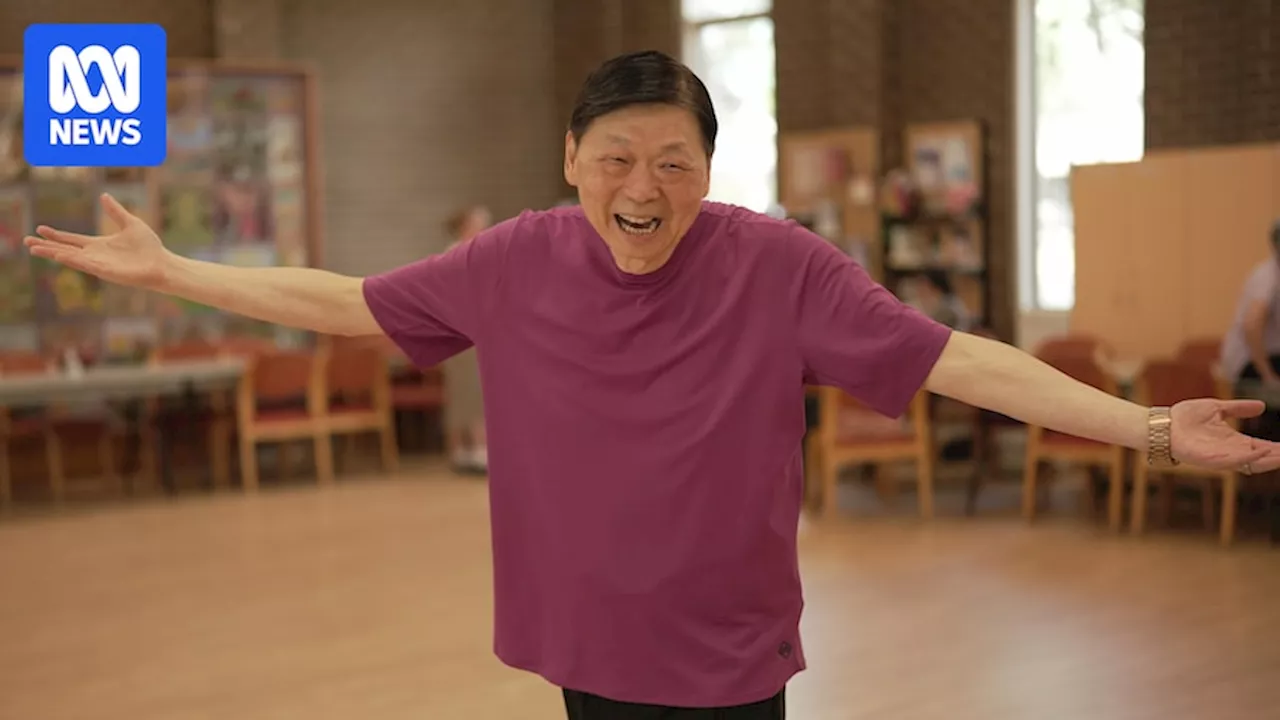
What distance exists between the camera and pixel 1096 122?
9.30 meters

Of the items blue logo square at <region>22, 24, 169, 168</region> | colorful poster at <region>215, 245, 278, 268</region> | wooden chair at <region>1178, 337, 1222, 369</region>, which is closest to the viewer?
blue logo square at <region>22, 24, 169, 168</region>

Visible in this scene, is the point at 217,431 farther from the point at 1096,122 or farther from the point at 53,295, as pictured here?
the point at 1096,122

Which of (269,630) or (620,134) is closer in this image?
(620,134)

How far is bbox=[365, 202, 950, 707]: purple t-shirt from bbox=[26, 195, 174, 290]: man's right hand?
61 cm

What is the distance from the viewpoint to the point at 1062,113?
31.1ft

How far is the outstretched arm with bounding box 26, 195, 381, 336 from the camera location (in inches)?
80.1

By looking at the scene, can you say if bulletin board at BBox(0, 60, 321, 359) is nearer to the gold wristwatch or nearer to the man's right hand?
the man's right hand

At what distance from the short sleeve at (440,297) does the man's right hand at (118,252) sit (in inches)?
12.6

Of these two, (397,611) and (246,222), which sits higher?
(246,222)

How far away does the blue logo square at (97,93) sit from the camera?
8.11ft

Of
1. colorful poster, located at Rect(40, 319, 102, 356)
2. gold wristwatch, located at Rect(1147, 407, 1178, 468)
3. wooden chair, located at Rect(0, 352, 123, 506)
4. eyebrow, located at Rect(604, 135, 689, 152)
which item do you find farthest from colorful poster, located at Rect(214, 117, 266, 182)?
gold wristwatch, located at Rect(1147, 407, 1178, 468)

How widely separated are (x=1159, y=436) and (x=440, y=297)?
99 centimetres

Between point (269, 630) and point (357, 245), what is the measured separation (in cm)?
640

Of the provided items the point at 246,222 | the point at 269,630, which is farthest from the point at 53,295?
the point at 269,630
